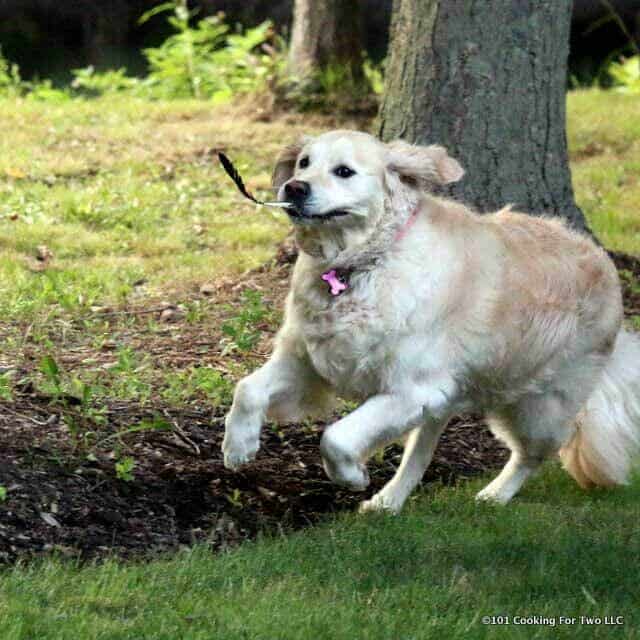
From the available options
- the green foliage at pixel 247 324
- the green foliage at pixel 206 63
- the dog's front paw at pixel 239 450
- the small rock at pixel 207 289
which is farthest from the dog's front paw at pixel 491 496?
the green foliage at pixel 206 63

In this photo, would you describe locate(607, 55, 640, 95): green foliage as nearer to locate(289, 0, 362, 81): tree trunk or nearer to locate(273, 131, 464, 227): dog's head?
locate(289, 0, 362, 81): tree trunk

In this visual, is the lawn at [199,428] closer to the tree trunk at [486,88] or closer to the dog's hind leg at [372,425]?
the dog's hind leg at [372,425]

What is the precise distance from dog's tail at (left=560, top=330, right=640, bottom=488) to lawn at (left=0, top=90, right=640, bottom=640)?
145 mm

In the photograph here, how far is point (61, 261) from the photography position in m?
8.66

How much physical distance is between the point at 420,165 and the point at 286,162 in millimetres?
587

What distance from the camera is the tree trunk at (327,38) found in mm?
12227

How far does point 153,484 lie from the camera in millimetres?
5320

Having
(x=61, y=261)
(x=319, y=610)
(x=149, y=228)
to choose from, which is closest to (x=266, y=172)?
(x=149, y=228)

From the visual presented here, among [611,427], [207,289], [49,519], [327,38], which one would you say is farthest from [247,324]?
[327,38]

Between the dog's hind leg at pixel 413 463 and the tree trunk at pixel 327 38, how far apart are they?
6.99 metres

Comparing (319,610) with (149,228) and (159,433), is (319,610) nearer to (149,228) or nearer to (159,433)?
(159,433)

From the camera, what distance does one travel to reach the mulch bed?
484 centimetres

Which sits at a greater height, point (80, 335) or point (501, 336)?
point (501, 336)

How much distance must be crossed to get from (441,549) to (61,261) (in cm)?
443
